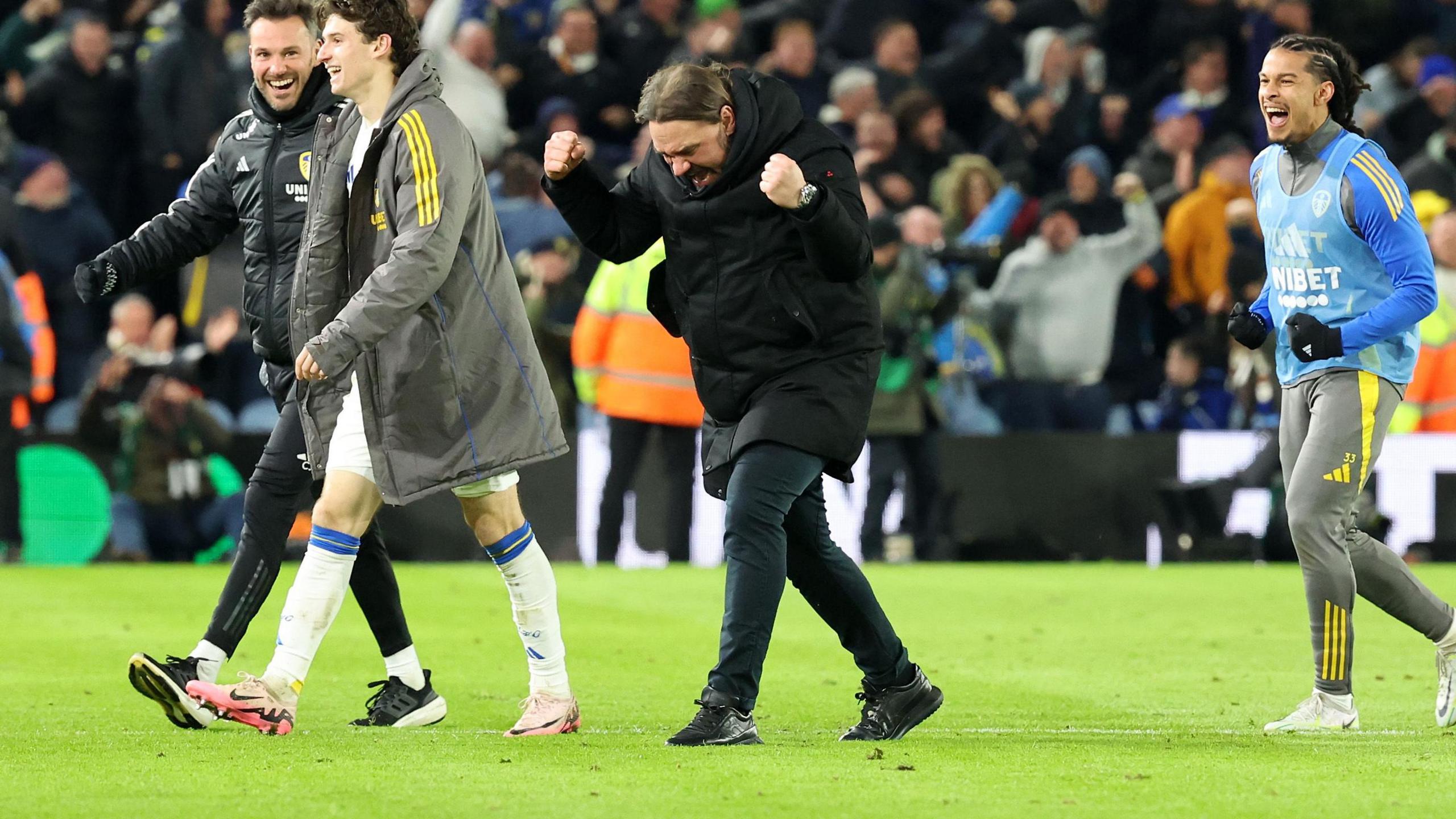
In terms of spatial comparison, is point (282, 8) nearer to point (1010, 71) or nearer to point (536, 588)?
point (536, 588)

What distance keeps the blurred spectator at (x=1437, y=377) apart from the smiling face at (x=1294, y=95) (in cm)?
845

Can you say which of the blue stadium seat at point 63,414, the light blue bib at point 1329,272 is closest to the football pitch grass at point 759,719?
the light blue bib at point 1329,272

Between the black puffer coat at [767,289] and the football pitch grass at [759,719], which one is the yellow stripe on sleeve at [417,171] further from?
the football pitch grass at [759,719]

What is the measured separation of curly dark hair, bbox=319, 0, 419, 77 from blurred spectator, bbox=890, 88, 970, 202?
1053 cm

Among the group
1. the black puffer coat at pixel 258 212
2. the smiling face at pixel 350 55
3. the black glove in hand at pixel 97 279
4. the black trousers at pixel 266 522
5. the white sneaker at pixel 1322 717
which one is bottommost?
the white sneaker at pixel 1322 717

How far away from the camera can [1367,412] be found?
645cm

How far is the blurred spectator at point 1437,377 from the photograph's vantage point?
1455 centimetres

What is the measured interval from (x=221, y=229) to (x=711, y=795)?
2897mm

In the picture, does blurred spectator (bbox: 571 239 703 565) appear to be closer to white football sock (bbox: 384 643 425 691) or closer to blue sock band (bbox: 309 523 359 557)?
white football sock (bbox: 384 643 425 691)

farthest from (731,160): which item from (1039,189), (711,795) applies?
(1039,189)

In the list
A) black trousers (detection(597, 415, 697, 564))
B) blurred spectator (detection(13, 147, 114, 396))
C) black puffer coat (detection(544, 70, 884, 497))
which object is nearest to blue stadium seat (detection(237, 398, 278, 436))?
blurred spectator (detection(13, 147, 114, 396))

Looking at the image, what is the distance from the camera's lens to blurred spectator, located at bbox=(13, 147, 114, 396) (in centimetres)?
1442

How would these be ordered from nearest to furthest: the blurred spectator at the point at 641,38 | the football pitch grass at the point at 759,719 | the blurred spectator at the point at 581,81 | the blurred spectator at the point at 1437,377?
the football pitch grass at the point at 759,719
the blurred spectator at the point at 1437,377
the blurred spectator at the point at 581,81
the blurred spectator at the point at 641,38

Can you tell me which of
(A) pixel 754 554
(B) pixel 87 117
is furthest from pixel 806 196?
(B) pixel 87 117
